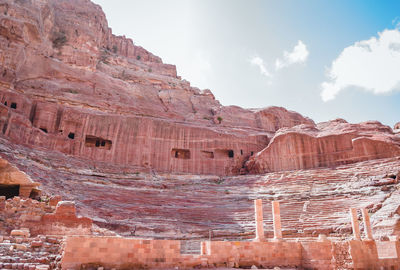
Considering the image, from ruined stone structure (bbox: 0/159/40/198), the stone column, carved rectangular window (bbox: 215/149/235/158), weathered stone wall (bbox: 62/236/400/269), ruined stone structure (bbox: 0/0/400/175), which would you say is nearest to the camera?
weathered stone wall (bbox: 62/236/400/269)

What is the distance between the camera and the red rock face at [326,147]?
93.6 feet

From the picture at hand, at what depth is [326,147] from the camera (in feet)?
102

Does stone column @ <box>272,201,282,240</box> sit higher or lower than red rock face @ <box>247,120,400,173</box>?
lower

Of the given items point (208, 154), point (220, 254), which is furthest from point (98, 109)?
point (220, 254)

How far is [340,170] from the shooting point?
2742cm

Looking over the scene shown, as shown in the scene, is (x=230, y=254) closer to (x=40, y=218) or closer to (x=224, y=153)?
(x=40, y=218)

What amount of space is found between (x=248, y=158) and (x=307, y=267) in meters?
24.2

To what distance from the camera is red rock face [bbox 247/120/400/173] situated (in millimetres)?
28531

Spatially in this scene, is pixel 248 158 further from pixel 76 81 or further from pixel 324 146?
pixel 76 81

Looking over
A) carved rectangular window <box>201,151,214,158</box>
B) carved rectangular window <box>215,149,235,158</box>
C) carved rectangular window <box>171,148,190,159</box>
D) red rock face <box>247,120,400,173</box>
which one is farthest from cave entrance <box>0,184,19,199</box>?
red rock face <box>247,120,400,173</box>

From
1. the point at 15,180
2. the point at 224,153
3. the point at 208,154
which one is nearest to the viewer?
the point at 15,180

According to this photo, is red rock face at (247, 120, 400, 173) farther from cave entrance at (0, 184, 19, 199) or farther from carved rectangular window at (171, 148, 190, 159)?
cave entrance at (0, 184, 19, 199)

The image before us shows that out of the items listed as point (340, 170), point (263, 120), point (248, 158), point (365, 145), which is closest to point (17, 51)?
point (248, 158)

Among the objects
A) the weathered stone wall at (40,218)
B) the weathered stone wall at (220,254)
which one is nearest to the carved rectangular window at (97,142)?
the weathered stone wall at (40,218)
